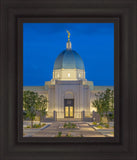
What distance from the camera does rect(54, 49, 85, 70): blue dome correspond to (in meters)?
23.2

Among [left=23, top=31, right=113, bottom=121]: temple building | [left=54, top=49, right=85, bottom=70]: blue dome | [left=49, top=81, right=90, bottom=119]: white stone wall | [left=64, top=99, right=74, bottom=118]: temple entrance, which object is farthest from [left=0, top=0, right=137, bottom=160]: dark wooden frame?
[left=54, top=49, right=85, bottom=70]: blue dome

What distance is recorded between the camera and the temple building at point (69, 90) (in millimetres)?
22094

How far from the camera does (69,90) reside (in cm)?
2253

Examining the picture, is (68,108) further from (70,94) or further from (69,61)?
(69,61)

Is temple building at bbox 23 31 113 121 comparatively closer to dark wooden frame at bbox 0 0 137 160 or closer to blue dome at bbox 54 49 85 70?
blue dome at bbox 54 49 85 70

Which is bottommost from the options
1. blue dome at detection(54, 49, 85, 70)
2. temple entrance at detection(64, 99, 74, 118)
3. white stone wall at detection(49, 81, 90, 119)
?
temple entrance at detection(64, 99, 74, 118)

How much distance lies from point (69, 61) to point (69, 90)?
296 centimetres

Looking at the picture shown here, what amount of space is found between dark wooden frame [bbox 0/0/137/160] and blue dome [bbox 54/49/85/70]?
2112 cm
